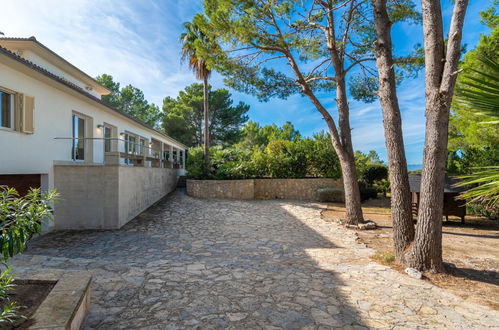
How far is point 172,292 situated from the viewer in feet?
13.1

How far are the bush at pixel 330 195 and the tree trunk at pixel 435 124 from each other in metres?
9.39

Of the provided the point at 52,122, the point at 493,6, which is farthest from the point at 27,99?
the point at 493,6

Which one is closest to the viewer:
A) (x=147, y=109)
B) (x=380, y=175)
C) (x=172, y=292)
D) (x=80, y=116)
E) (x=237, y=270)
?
(x=172, y=292)

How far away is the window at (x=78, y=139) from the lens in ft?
32.2

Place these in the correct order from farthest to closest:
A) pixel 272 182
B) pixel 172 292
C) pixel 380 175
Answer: pixel 380 175 → pixel 272 182 → pixel 172 292

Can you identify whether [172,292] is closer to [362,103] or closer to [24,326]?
[24,326]

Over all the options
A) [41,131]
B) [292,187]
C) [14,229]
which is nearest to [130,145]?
[41,131]

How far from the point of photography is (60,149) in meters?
8.80

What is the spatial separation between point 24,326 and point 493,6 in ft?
60.7

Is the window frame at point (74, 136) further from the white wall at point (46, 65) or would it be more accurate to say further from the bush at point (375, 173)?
the bush at point (375, 173)

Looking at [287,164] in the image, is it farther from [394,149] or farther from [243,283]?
[243,283]

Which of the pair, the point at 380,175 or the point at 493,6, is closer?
the point at 493,6

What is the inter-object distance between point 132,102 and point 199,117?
1627 centimetres

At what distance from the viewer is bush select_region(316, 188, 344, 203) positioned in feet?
46.9
